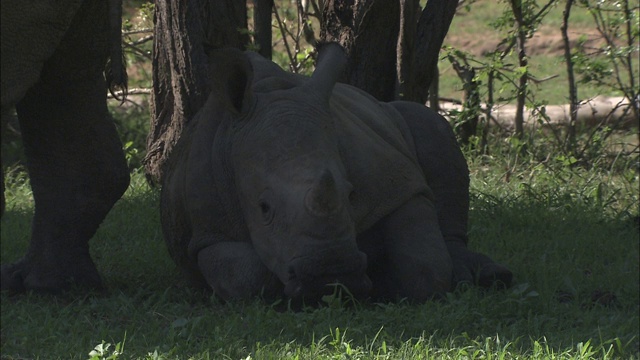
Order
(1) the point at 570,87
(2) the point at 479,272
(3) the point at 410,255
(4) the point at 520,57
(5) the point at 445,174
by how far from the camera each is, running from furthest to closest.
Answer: (1) the point at 570,87 < (4) the point at 520,57 < (5) the point at 445,174 < (2) the point at 479,272 < (3) the point at 410,255

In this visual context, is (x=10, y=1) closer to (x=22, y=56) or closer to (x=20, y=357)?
(x=22, y=56)

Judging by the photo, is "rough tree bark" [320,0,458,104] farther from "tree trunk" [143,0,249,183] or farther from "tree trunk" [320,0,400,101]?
"tree trunk" [143,0,249,183]

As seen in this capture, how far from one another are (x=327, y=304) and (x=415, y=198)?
93 centimetres

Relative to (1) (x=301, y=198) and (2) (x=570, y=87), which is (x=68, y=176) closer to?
(1) (x=301, y=198)

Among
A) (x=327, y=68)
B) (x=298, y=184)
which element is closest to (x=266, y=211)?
(x=298, y=184)

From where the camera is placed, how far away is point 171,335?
4805mm

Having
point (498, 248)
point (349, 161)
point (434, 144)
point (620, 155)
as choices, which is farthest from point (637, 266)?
point (620, 155)

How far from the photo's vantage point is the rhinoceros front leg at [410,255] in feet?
18.1

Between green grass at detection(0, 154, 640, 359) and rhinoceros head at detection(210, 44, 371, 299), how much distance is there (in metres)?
0.18

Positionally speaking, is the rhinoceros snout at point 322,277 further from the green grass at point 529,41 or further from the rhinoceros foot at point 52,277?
the green grass at point 529,41

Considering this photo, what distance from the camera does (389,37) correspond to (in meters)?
7.69

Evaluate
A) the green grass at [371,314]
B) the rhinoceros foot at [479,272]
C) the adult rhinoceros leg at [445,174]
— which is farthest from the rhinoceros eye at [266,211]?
the adult rhinoceros leg at [445,174]

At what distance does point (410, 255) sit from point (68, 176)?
1.76 metres

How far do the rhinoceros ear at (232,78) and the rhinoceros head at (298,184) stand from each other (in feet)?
0.05
